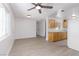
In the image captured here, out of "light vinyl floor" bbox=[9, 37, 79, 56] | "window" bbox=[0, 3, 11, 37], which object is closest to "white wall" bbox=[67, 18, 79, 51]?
"light vinyl floor" bbox=[9, 37, 79, 56]

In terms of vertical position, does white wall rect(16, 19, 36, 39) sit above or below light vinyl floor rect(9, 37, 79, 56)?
above

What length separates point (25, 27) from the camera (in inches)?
76.3

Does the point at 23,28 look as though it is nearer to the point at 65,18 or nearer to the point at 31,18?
the point at 31,18

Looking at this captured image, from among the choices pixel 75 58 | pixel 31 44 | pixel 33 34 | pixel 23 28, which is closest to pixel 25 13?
pixel 23 28

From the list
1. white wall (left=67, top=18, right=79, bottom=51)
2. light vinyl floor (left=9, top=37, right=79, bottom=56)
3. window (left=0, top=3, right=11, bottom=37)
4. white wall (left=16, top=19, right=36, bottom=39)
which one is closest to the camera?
window (left=0, top=3, right=11, bottom=37)

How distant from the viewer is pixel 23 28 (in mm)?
1870

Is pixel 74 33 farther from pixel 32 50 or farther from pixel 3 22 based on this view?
pixel 3 22

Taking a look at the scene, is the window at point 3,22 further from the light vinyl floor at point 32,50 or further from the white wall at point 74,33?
the white wall at point 74,33

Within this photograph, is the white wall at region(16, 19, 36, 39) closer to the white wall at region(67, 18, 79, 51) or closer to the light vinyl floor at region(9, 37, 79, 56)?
the light vinyl floor at region(9, 37, 79, 56)

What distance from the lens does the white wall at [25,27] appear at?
1.76 m

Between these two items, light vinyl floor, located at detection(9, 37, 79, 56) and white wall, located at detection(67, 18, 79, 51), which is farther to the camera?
white wall, located at detection(67, 18, 79, 51)

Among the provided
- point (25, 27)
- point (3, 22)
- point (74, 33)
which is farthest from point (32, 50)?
point (74, 33)

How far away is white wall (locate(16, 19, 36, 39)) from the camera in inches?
69.4

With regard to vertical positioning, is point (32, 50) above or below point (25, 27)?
below
